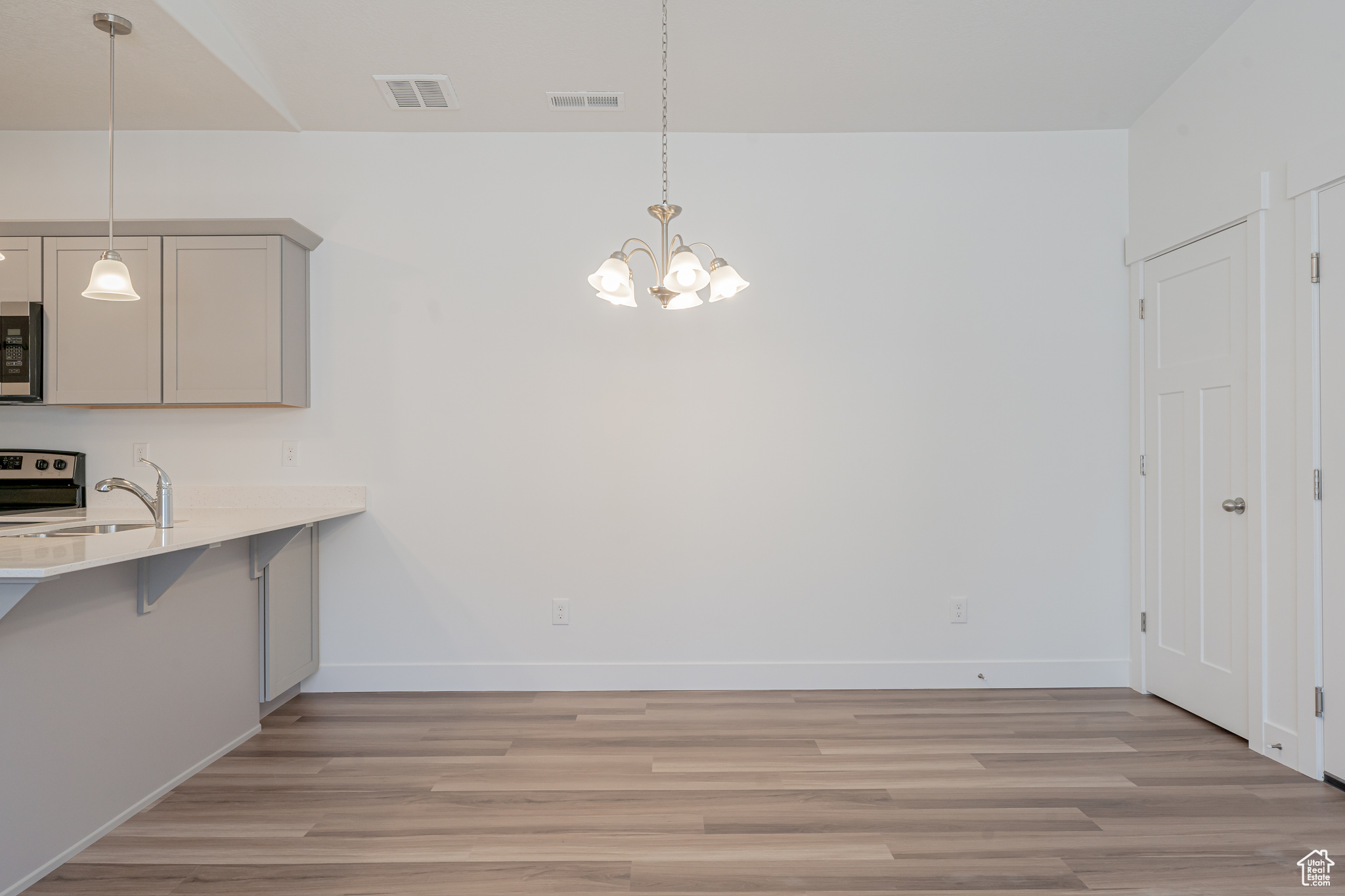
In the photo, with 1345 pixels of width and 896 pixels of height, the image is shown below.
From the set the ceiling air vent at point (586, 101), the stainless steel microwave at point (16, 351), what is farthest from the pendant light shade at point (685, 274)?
the stainless steel microwave at point (16, 351)

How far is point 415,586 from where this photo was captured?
3273 millimetres

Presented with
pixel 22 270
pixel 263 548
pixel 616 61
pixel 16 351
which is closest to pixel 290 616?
pixel 263 548

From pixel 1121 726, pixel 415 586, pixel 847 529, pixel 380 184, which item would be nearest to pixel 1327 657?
pixel 1121 726

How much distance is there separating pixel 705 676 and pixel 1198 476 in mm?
2275

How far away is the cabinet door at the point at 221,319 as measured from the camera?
2.96 meters

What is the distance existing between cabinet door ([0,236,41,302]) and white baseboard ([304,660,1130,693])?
2.04 meters

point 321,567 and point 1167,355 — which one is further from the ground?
point 1167,355

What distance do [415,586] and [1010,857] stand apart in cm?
260

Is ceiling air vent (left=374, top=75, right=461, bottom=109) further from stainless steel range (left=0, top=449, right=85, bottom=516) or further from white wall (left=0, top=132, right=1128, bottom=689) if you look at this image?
stainless steel range (left=0, top=449, right=85, bottom=516)

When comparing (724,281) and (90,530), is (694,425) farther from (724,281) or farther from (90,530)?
(90,530)

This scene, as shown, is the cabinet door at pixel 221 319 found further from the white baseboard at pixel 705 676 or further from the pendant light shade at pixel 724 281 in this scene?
the pendant light shade at pixel 724 281

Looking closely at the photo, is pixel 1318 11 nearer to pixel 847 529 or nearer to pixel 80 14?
pixel 847 529

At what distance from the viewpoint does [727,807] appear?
7.00 ft

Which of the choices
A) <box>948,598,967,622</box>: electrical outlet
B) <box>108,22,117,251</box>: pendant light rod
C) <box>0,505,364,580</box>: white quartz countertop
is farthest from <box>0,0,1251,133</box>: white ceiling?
<box>948,598,967,622</box>: electrical outlet
